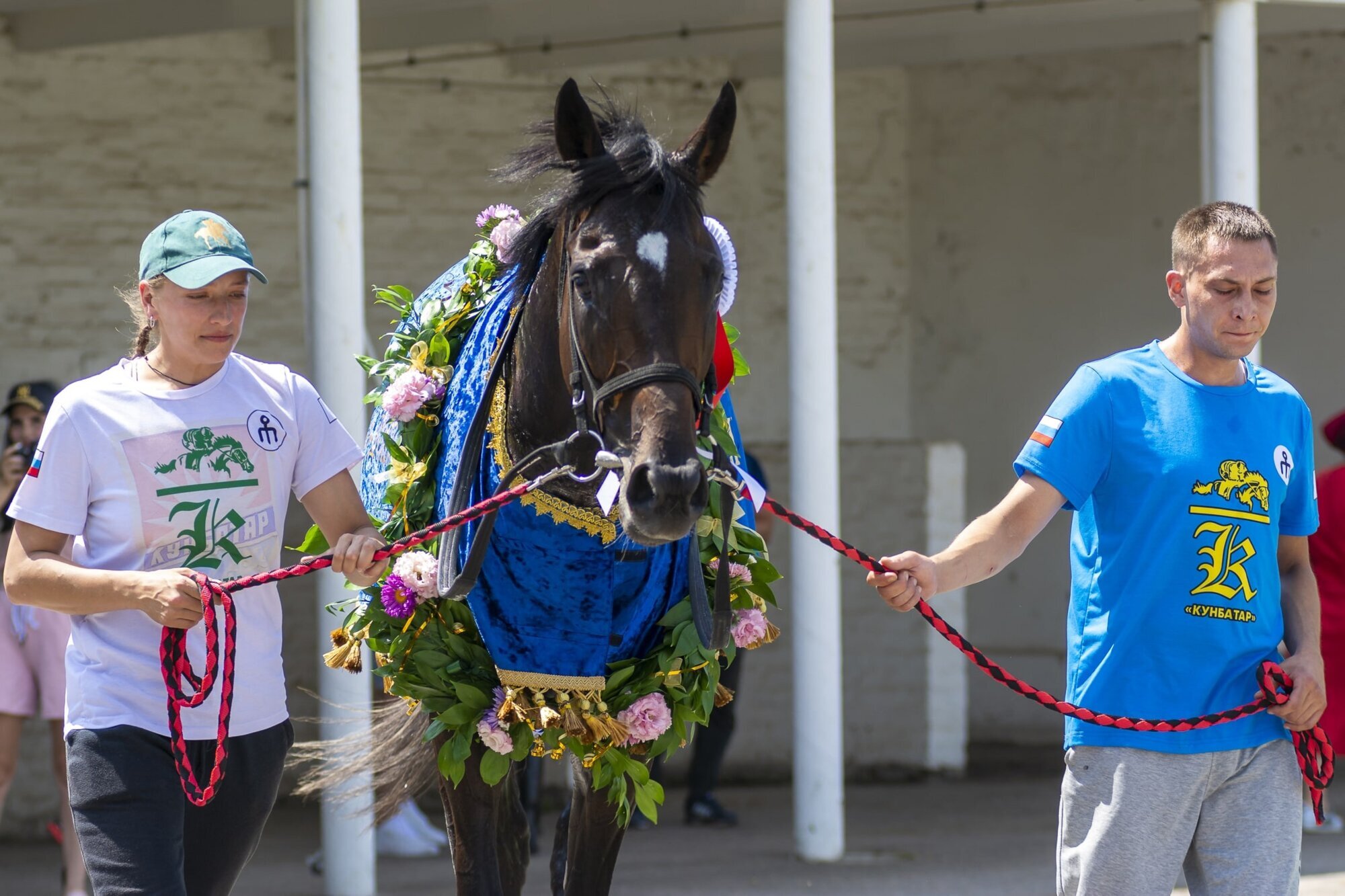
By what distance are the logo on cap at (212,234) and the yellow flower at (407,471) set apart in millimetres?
763

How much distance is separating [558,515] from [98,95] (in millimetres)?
5021

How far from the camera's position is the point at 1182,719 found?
2.79m

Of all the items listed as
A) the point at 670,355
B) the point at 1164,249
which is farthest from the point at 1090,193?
the point at 670,355

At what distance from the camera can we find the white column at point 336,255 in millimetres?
5062

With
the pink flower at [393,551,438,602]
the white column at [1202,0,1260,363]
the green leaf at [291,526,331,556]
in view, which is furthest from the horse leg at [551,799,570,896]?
the white column at [1202,0,1260,363]

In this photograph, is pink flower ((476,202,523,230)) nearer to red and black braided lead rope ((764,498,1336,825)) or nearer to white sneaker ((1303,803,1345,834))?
red and black braided lead rope ((764,498,1336,825))

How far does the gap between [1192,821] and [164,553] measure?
1913 mm

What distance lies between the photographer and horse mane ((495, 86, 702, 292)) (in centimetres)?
275

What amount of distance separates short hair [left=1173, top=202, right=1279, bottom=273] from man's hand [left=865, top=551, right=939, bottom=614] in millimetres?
753

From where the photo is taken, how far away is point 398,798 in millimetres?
3941

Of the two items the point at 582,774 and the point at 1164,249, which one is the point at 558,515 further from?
the point at 1164,249

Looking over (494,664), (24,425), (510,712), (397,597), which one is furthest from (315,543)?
(24,425)

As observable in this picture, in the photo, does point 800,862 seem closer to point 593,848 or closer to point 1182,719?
point 593,848

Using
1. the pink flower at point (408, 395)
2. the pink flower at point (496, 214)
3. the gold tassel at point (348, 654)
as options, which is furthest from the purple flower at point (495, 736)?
the pink flower at point (496, 214)
